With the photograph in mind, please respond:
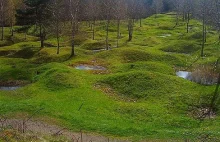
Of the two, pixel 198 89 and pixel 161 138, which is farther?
pixel 198 89

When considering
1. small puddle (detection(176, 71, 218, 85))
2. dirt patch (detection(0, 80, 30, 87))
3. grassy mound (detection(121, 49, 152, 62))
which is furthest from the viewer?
grassy mound (detection(121, 49, 152, 62))

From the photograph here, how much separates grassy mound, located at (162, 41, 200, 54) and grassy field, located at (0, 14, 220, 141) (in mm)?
5800

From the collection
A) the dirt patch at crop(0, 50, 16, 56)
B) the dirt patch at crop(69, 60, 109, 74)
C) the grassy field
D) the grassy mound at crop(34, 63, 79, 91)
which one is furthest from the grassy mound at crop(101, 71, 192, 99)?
the dirt patch at crop(0, 50, 16, 56)

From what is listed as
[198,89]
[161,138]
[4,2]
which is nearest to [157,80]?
[198,89]

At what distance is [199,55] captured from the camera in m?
66.6

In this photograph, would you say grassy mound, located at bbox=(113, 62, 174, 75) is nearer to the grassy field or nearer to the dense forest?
the grassy field

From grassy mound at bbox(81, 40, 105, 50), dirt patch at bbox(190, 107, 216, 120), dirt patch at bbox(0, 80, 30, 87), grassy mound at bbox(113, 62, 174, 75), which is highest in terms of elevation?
grassy mound at bbox(81, 40, 105, 50)

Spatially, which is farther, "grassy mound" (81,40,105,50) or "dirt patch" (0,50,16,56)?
"grassy mound" (81,40,105,50)

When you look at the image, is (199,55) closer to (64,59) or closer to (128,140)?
(64,59)

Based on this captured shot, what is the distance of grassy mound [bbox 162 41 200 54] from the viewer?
73.9 meters

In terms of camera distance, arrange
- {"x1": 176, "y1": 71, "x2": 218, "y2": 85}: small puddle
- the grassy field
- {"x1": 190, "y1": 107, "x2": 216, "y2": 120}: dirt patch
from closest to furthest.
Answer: the grassy field
{"x1": 190, "y1": 107, "x2": 216, "y2": 120}: dirt patch
{"x1": 176, "y1": 71, "x2": 218, "y2": 85}: small puddle

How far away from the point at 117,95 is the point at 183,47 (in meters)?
38.6

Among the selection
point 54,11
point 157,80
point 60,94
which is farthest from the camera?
point 54,11

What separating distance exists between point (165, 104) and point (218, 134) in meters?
10.4
